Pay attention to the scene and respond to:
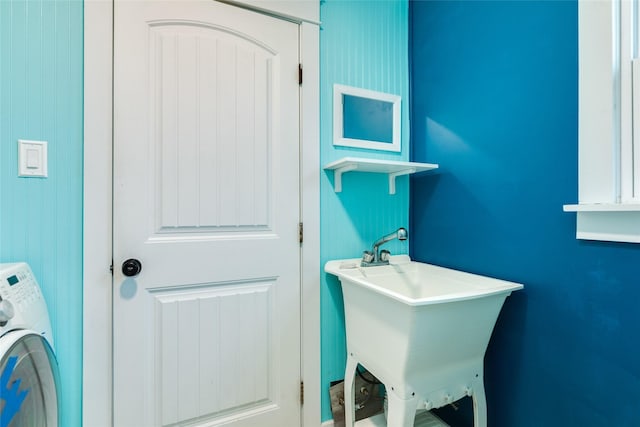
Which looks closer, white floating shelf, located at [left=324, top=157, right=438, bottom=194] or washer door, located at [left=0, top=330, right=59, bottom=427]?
washer door, located at [left=0, top=330, right=59, bottom=427]

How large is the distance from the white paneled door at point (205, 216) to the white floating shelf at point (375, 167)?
0.65 ft

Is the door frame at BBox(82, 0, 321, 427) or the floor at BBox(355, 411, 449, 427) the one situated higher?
the door frame at BBox(82, 0, 321, 427)

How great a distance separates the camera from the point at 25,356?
0.75m

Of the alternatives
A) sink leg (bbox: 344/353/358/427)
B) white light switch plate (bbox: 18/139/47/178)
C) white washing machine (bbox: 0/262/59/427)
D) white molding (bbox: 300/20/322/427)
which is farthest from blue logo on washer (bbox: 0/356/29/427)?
sink leg (bbox: 344/353/358/427)

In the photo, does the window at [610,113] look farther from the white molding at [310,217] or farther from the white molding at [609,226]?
the white molding at [310,217]

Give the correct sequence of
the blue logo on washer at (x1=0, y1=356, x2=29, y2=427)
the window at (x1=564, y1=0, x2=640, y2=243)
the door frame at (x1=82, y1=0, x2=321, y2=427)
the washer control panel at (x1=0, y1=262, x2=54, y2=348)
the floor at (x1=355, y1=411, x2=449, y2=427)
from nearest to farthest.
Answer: the blue logo on washer at (x1=0, y1=356, x2=29, y2=427)
the washer control panel at (x1=0, y1=262, x2=54, y2=348)
the window at (x1=564, y1=0, x2=640, y2=243)
the door frame at (x1=82, y1=0, x2=321, y2=427)
the floor at (x1=355, y1=411, x2=449, y2=427)

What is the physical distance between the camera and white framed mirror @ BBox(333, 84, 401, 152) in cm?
144

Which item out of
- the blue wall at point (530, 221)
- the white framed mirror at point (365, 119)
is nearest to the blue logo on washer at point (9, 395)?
the white framed mirror at point (365, 119)

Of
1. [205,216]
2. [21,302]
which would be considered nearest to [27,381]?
[21,302]

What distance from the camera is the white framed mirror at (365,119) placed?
1441 millimetres

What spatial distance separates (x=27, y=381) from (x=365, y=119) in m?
1.54

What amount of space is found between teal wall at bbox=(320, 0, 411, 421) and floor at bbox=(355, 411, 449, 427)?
8.4 inches

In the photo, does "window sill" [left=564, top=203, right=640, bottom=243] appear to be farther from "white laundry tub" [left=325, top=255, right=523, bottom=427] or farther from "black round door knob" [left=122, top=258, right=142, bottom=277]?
"black round door knob" [left=122, top=258, right=142, bottom=277]

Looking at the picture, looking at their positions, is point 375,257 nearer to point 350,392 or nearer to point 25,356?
point 350,392
